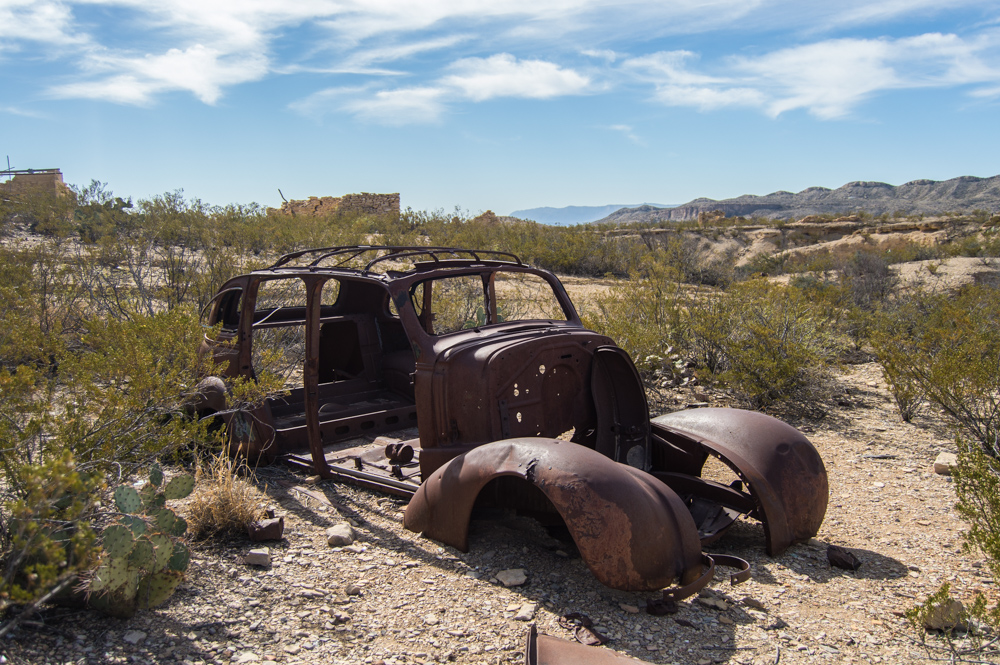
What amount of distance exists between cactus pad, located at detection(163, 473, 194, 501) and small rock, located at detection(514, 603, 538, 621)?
1.87 metres

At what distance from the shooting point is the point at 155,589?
3.07m

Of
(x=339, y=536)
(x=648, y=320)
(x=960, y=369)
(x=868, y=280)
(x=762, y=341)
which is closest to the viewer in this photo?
(x=339, y=536)

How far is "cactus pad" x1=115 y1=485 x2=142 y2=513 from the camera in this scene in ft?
10.4

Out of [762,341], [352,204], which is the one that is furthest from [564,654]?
[352,204]

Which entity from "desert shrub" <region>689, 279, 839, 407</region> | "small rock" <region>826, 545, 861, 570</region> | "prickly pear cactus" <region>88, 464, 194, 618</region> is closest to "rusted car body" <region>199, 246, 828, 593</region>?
"small rock" <region>826, 545, 861, 570</region>

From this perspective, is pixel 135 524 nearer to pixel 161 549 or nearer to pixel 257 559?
pixel 161 549

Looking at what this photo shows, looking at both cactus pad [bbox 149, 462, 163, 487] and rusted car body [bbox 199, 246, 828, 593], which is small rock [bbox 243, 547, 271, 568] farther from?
rusted car body [bbox 199, 246, 828, 593]

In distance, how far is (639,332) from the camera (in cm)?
905

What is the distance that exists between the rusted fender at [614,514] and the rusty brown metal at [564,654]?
0.46 metres

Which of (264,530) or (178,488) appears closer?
(178,488)

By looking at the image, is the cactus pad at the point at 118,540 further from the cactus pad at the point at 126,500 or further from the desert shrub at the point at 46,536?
Result: the cactus pad at the point at 126,500

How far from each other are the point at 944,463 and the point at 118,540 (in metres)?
6.21

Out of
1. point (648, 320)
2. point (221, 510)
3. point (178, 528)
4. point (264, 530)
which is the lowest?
point (264, 530)

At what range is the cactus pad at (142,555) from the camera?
300cm
